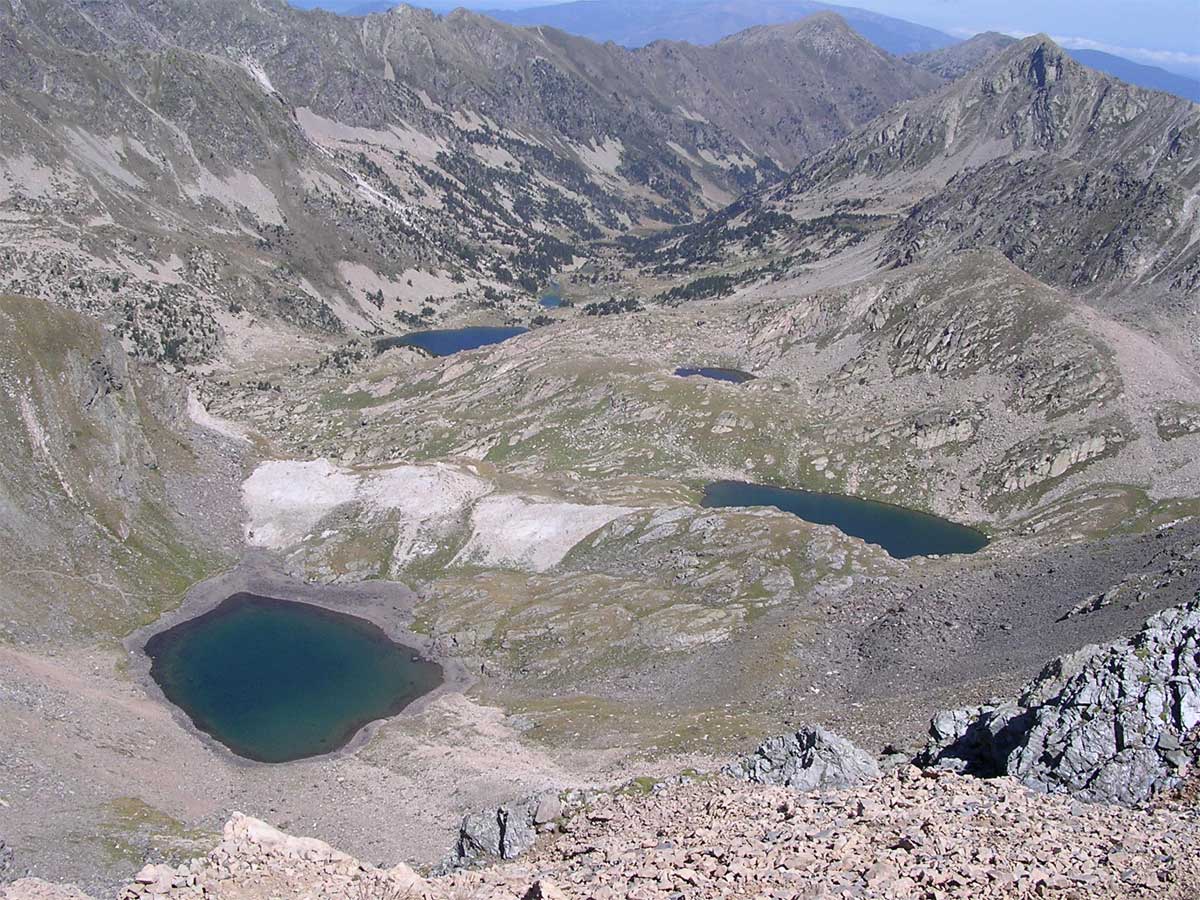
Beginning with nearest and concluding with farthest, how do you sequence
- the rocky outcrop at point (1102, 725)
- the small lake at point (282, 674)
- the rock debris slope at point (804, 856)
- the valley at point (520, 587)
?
1. the rock debris slope at point (804, 856)
2. the rocky outcrop at point (1102, 725)
3. the valley at point (520, 587)
4. the small lake at point (282, 674)

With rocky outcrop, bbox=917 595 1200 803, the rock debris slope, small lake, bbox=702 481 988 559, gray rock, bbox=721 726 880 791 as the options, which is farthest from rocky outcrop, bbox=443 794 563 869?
small lake, bbox=702 481 988 559

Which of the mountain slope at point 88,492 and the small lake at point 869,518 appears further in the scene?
the small lake at point 869,518

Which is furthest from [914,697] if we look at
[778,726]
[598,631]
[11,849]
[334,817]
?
[11,849]

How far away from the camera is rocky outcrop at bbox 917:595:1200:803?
140 feet

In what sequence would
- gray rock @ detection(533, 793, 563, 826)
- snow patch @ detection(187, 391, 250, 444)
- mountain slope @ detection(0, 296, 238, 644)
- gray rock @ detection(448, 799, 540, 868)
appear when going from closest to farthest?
gray rock @ detection(448, 799, 540, 868) < gray rock @ detection(533, 793, 563, 826) < mountain slope @ detection(0, 296, 238, 644) < snow patch @ detection(187, 391, 250, 444)

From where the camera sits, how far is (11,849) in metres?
58.2

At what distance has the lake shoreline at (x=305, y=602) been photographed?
95375 mm

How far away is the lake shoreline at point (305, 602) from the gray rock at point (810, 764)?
4650 cm

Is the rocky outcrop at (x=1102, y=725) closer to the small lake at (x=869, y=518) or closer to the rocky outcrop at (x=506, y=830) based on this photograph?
the rocky outcrop at (x=506, y=830)

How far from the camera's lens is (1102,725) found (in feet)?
148

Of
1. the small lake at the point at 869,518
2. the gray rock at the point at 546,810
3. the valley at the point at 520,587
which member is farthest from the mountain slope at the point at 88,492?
the small lake at the point at 869,518

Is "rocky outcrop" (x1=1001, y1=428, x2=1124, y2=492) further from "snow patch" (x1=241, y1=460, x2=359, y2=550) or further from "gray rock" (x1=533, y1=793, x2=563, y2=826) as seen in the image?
"gray rock" (x1=533, y1=793, x2=563, y2=826)

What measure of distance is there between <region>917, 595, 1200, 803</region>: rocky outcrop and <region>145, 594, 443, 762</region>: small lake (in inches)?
2298

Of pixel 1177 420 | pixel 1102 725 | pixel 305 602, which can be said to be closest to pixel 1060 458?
pixel 1177 420
